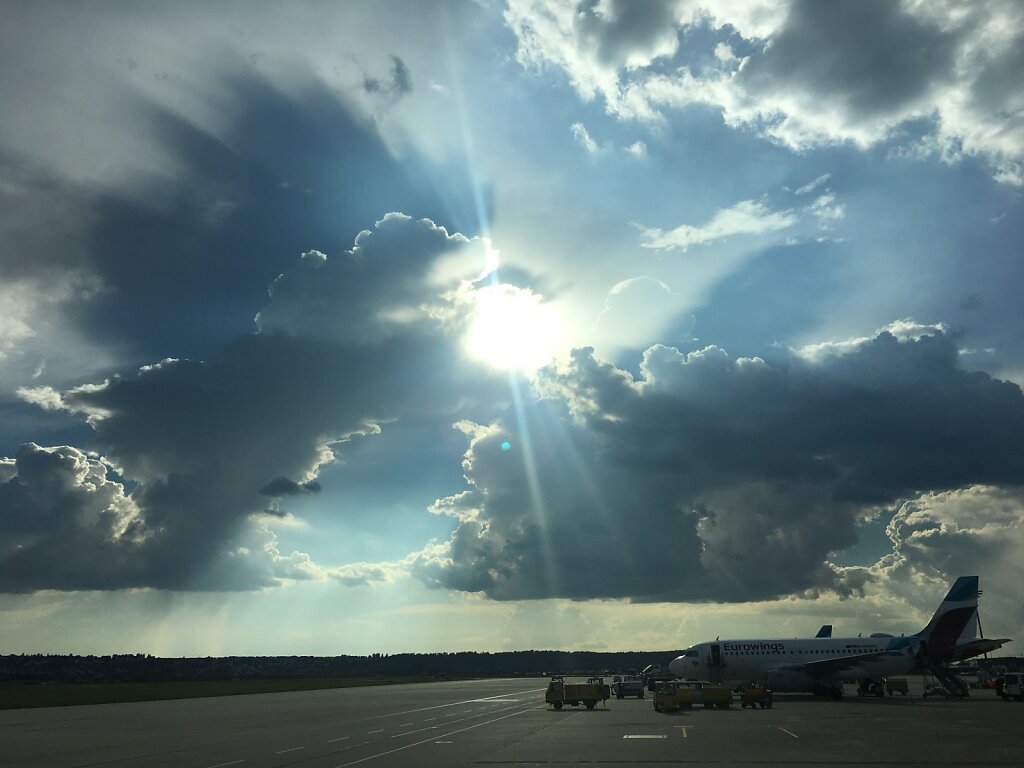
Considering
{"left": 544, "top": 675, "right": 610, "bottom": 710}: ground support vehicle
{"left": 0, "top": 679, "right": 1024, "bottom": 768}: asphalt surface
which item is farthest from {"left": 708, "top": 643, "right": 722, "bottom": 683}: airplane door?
{"left": 544, "top": 675, "right": 610, "bottom": 710}: ground support vehicle

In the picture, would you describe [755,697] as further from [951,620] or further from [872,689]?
[951,620]

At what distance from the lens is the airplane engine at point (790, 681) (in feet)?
307

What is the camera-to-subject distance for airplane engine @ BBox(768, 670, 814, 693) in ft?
307

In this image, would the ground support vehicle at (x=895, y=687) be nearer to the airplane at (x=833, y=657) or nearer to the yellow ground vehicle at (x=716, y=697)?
the airplane at (x=833, y=657)

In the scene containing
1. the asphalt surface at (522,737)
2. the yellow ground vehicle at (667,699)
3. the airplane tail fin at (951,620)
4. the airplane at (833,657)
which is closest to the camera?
the asphalt surface at (522,737)

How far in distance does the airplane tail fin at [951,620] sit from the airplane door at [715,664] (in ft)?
77.0

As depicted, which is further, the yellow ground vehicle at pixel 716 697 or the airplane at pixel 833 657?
the airplane at pixel 833 657

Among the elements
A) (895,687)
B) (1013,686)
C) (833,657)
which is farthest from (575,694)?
(895,687)

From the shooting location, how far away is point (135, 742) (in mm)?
48469

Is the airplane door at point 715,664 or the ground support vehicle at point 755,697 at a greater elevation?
the airplane door at point 715,664

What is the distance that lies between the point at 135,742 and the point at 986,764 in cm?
4292

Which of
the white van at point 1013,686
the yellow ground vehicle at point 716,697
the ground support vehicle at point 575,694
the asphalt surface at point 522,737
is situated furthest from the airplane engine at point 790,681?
the ground support vehicle at point 575,694

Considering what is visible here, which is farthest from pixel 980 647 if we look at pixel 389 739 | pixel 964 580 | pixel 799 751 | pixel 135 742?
pixel 135 742

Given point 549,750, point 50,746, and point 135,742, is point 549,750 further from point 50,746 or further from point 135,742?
point 50,746
